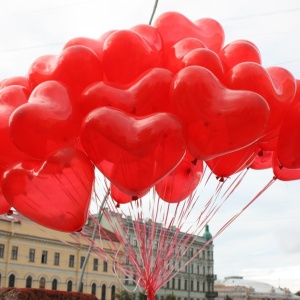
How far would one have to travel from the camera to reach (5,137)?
6.26m

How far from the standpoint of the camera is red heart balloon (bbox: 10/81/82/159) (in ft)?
18.3

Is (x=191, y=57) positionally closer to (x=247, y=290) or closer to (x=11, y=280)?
(x=11, y=280)

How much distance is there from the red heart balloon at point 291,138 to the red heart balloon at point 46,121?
8.55ft

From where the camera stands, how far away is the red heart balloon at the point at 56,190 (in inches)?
226

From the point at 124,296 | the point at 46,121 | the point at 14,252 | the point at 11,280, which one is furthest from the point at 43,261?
the point at 46,121

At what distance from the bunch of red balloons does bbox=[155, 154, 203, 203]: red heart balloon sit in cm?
167

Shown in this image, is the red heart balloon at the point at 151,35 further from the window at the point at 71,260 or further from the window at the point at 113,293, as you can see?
the window at the point at 113,293

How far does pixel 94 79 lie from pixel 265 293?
77.4 metres

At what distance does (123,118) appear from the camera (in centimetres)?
546

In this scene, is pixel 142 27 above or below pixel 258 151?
above

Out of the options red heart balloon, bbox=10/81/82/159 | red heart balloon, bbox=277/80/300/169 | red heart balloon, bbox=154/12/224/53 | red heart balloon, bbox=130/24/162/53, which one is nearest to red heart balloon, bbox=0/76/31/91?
red heart balloon, bbox=10/81/82/159

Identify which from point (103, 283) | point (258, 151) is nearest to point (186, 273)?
point (103, 283)

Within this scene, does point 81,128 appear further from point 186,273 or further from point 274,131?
point 186,273

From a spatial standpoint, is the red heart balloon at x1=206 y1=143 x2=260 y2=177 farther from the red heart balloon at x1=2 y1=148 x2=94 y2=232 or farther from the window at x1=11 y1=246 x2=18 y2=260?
the window at x1=11 y1=246 x2=18 y2=260
